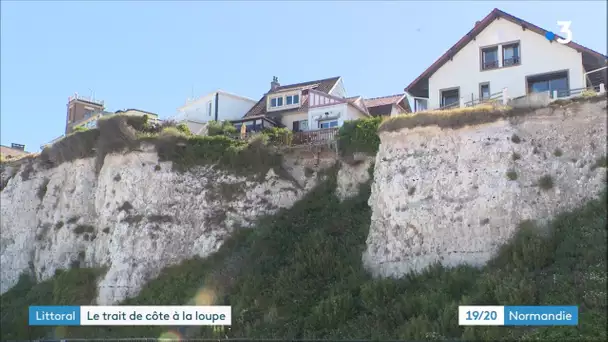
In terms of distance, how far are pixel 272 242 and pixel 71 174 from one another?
16696 mm

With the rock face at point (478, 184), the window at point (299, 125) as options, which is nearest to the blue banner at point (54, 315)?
the rock face at point (478, 184)

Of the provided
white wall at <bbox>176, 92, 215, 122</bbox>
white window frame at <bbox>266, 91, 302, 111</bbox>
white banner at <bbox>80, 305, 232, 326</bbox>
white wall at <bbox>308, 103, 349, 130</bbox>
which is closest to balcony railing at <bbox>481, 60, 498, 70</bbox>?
white wall at <bbox>308, 103, 349, 130</bbox>

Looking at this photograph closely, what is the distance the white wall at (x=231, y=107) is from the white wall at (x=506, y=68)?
17.7 metres

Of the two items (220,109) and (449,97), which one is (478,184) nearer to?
(449,97)

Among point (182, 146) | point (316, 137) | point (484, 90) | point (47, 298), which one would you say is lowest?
point (47, 298)

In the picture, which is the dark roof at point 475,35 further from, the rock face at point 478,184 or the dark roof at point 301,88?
the dark roof at point 301,88

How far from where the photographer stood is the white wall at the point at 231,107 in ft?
160

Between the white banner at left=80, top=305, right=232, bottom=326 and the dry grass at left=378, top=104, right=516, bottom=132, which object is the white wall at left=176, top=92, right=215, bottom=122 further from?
the dry grass at left=378, top=104, right=516, bottom=132

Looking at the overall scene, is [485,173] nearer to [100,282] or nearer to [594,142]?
[594,142]

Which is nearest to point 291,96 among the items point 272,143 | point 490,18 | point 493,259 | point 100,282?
point 272,143

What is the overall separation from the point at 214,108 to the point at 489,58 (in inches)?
865

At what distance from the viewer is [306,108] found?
43750mm

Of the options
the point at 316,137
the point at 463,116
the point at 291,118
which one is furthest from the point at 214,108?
the point at 463,116

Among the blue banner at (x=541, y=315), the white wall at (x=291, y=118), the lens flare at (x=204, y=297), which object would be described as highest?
the white wall at (x=291, y=118)
